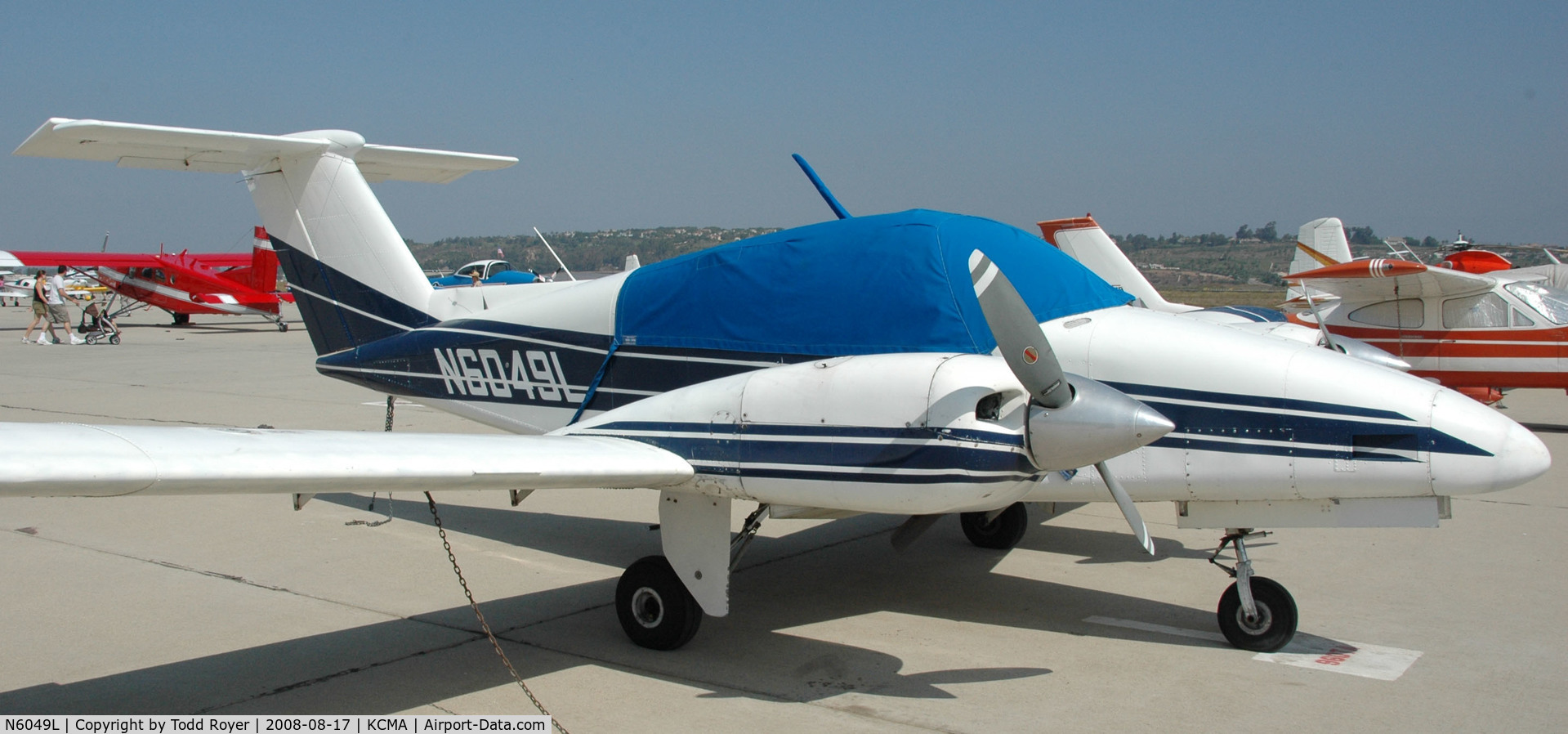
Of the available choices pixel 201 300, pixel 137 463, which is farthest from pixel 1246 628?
pixel 201 300

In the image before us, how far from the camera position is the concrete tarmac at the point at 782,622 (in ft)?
14.6

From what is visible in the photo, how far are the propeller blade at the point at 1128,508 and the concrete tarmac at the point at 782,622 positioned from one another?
2.29ft

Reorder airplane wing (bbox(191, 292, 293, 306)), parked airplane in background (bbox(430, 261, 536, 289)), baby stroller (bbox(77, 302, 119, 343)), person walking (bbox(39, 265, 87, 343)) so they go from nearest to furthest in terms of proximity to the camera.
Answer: person walking (bbox(39, 265, 87, 343)) → baby stroller (bbox(77, 302, 119, 343)) → parked airplane in background (bbox(430, 261, 536, 289)) → airplane wing (bbox(191, 292, 293, 306))

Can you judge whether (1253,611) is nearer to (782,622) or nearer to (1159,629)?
(1159,629)

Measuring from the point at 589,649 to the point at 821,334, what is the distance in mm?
1941

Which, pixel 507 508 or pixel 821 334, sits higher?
A: pixel 821 334

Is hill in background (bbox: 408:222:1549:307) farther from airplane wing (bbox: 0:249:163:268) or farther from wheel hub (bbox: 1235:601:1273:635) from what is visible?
wheel hub (bbox: 1235:601:1273:635)

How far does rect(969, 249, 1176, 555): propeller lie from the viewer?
421 cm

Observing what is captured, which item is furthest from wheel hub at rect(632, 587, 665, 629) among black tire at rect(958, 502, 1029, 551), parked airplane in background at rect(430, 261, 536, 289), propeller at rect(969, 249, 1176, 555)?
parked airplane in background at rect(430, 261, 536, 289)

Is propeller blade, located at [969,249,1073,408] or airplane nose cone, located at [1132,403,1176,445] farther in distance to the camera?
propeller blade, located at [969,249,1073,408]

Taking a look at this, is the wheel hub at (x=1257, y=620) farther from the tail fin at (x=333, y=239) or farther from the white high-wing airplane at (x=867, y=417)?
the tail fin at (x=333, y=239)

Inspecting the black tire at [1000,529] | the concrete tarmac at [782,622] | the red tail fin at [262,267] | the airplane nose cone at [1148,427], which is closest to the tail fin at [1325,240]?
the concrete tarmac at [782,622]

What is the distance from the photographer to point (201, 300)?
102 feet

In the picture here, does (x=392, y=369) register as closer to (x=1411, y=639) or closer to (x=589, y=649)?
(x=589, y=649)
